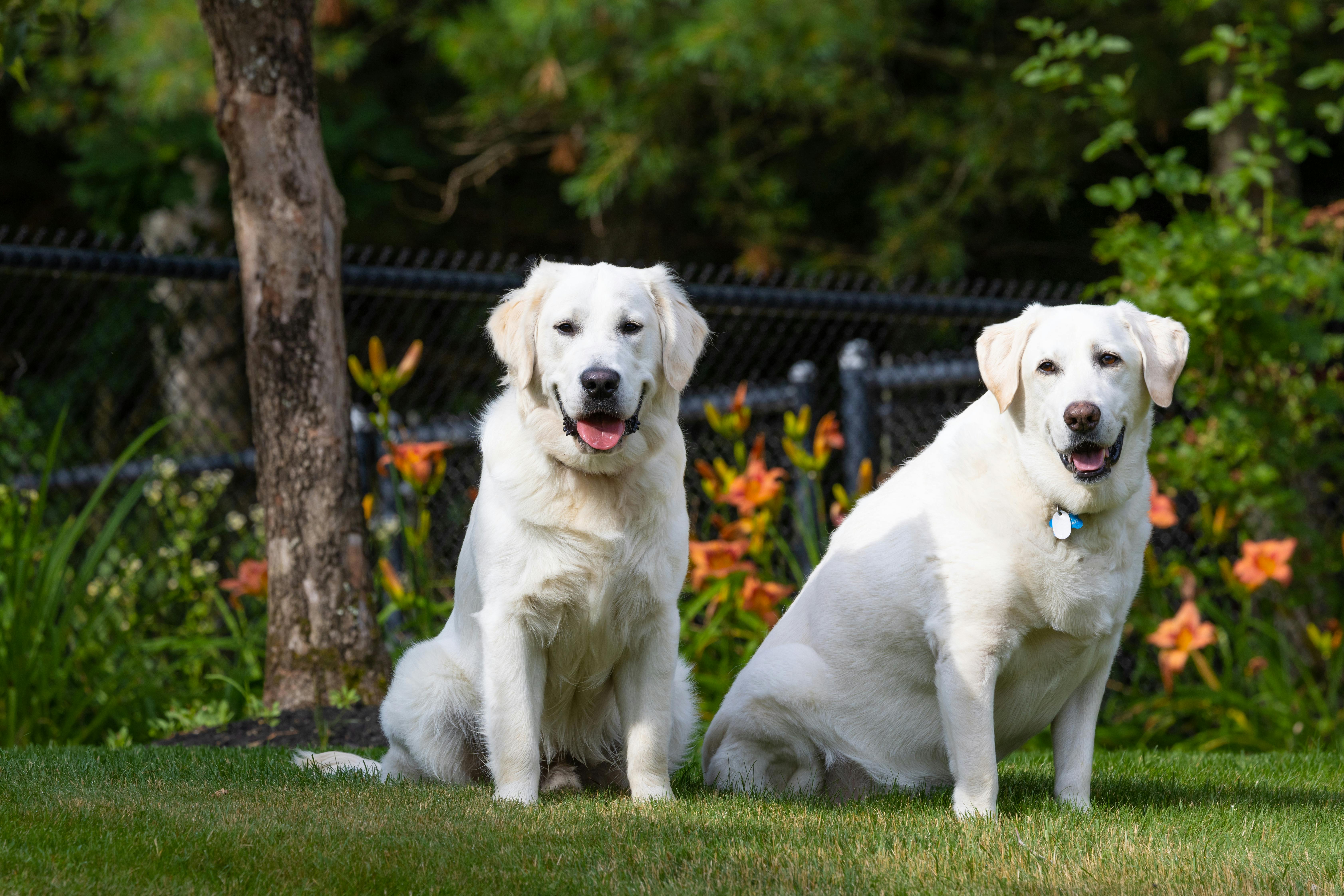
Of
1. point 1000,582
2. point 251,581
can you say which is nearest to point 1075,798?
point 1000,582

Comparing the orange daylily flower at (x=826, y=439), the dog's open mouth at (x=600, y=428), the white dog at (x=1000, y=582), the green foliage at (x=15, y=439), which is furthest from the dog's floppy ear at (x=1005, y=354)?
the green foliage at (x=15, y=439)

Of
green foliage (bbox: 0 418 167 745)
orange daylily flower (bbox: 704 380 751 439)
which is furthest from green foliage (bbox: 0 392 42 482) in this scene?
orange daylily flower (bbox: 704 380 751 439)

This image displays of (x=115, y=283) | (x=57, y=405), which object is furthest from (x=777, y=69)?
(x=57, y=405)

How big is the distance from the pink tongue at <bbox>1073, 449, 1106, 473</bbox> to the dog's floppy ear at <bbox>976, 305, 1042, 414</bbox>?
0.22 meters

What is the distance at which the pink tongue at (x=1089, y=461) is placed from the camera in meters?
3.17

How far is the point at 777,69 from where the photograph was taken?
8.06 meters

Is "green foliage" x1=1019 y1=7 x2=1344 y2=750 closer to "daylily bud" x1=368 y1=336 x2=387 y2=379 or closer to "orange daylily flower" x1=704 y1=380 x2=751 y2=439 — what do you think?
"orange daylily flower" x1=704 y1=380 x2=751 y2=439

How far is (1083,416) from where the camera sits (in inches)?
124

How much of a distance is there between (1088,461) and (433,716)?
1.94 meters

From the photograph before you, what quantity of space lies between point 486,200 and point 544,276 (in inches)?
389

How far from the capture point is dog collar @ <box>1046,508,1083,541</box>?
3.20 m

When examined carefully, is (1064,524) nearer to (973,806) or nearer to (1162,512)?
(973,806)

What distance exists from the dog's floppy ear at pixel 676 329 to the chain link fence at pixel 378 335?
161 centimetres

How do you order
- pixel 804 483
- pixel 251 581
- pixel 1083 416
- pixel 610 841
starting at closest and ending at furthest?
1. pixel 610 841
2. pixel 1083 416
3. pixel 251 581
4. pixel 804 483
